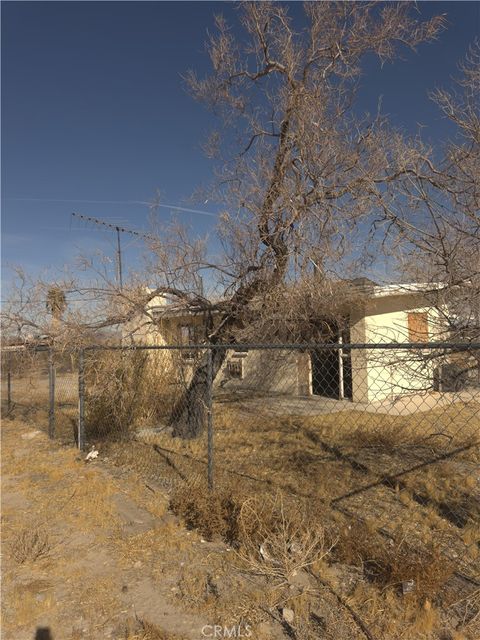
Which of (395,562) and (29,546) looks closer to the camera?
(395,562)

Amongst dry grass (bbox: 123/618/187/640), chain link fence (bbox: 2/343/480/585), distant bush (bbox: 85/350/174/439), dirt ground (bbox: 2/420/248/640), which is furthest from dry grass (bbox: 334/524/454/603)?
distant bush (bbox: 85/350/174/439)

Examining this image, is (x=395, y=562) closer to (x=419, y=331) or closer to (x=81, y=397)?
(x=419, y=331)

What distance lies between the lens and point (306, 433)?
8195 millimetres

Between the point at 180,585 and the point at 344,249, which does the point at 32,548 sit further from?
the point at 344,249

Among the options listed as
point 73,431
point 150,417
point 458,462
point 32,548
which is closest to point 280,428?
point 150,417

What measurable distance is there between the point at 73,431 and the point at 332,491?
5.77 metres

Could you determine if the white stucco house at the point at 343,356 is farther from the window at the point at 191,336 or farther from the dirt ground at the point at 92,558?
the dirt ground at the point at 92,558

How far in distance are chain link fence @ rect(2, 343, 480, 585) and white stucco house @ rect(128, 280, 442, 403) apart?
164 millimetres

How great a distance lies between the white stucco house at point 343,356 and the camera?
5.69 m

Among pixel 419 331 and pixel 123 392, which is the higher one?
pixel 419 331

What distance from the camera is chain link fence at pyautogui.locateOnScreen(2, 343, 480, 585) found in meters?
4.31

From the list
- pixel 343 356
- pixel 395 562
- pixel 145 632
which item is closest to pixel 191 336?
pixel 343 356

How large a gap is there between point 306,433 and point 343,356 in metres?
2.68

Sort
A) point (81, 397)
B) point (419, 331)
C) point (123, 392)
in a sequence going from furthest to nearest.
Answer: point (123, 392), point (81, 397), point (419, 331)
